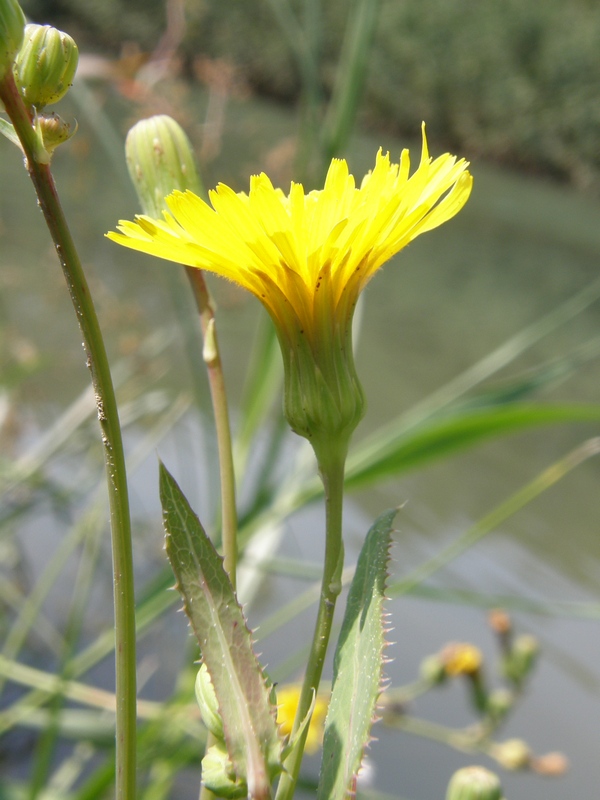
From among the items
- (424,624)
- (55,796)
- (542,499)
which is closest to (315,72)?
(55,796)

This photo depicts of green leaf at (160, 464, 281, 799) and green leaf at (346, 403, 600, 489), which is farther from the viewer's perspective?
green leaf at (346, 403, 600, 489)

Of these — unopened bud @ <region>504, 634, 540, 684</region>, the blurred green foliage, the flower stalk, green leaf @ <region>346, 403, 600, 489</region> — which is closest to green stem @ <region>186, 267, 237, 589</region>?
the flower stalk

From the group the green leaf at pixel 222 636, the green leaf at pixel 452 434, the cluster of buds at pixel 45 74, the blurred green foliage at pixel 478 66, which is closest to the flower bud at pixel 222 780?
the green leaf at pixel 222 636

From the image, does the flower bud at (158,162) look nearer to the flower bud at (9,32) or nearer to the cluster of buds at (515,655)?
the flower bud at (9,32)

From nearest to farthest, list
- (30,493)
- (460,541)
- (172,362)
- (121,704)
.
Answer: (121,704) → (460,541) → (30,493) → (172,362)

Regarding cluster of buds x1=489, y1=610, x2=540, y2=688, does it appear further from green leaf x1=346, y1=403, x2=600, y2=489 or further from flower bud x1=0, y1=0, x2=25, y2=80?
flower bud x1=0, y1=0, x2=25, y2=80

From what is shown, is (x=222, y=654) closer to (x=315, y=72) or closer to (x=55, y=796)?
(x=315, y=72)
